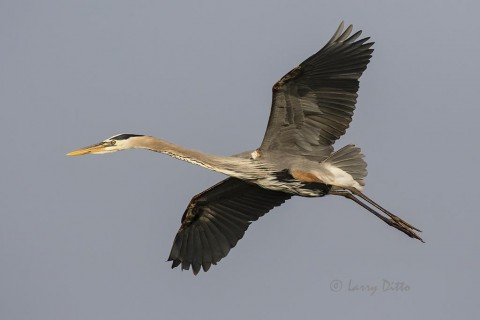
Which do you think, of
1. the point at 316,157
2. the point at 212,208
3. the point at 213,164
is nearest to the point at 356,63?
the point at 316,157

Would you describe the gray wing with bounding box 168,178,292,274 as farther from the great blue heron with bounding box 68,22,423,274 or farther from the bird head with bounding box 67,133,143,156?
the bird head with bounding box 67,133,143,156

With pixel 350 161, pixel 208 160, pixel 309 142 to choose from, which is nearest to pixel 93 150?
pixel 208 160

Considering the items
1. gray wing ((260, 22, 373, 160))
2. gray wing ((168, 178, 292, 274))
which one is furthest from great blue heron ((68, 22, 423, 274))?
gray wing ((168, 178, 292, 274))

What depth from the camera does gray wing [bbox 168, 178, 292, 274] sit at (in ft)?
40.7

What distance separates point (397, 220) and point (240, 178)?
196 centimetres

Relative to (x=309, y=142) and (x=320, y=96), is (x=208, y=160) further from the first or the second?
(x=320, y=96)

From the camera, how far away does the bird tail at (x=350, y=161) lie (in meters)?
11.3

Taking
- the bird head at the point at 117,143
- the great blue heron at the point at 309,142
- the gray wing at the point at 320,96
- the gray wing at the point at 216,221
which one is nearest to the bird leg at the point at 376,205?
the great blue heron at the point at 309,142

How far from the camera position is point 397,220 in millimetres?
11727

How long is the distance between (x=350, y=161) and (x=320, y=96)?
0.88m

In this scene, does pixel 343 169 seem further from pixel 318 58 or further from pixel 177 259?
pixel 177 259

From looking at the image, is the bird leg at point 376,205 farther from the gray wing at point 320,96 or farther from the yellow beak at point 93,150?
the yellow beak at point 93,150

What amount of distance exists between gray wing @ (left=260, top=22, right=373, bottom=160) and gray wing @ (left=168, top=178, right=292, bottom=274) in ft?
4.22

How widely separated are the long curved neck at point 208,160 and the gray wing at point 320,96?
313mm
